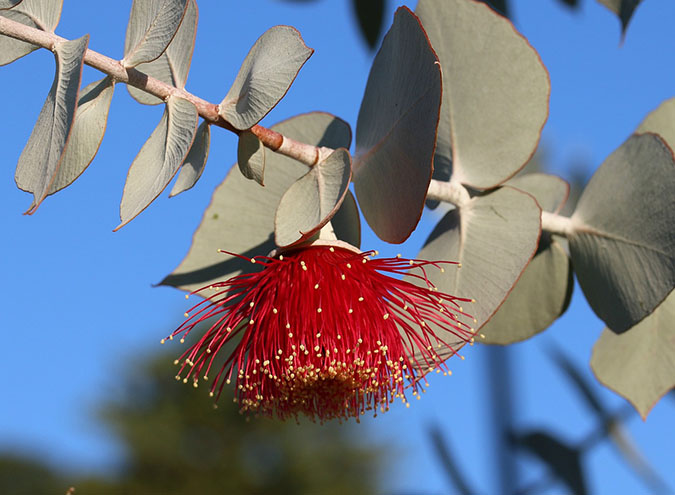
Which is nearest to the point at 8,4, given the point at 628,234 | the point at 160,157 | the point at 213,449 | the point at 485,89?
the point at 160,157

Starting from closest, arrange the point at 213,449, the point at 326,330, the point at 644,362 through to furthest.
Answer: the point at 326,330, the point at 644,362, the point at 213,449

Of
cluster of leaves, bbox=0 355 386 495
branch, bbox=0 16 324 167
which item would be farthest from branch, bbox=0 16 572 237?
cluster of leaves, bbox=0 355 386 495

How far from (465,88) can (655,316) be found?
1.00ft

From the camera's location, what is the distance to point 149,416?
29.1 feet

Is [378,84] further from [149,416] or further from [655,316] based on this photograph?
[149,416]

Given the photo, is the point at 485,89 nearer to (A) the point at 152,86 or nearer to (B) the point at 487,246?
(B) the point at 487,246

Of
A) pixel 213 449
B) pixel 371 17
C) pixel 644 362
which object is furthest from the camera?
pixel 213 449

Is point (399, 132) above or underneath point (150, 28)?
underneath

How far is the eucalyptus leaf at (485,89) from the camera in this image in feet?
2.16

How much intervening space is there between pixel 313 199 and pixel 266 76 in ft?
0.33

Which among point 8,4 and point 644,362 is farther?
point 644,362

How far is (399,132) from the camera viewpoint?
1.73 ft

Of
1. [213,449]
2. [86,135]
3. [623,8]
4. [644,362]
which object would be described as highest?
[213,449]

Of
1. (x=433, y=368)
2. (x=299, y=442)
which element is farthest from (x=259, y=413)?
(x=299, y=442)
